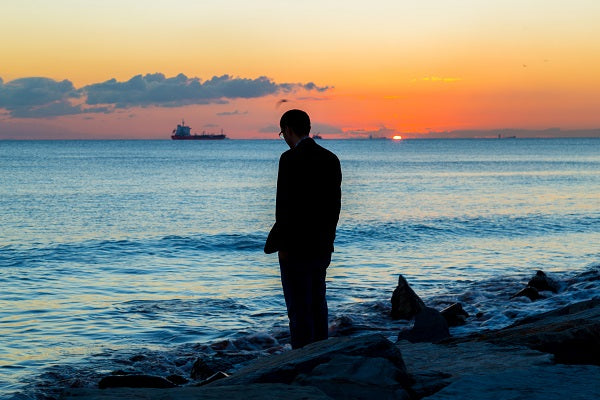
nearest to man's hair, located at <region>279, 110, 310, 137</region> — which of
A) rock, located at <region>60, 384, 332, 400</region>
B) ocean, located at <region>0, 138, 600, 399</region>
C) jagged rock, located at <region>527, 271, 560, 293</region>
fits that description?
rock, located at <region>60, 384, 332, 400</region>

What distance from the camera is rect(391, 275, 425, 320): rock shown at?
12.3m

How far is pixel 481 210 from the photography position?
35750mm

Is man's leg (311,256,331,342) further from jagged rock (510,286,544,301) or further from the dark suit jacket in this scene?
jagged rock (510,286,544,301)

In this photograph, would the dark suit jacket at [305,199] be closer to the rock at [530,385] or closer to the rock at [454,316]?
the rock at [530,385]

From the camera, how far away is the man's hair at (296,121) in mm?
6000

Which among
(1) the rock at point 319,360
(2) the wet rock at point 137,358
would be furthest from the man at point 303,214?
(2) the wet rock at point 137,358

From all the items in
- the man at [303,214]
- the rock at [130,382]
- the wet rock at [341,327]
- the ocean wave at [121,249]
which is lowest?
the ocean wave at [121,249]

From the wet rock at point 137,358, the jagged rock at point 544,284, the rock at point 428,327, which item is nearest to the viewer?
the rock at point 428,327

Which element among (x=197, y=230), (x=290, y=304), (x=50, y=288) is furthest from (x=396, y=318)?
(x=197, y=230)

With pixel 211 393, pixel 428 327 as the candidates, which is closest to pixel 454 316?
pixel 428 327

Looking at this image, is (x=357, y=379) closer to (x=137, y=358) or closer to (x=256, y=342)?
(x=137, y=358)

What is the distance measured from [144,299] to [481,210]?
81.8ft

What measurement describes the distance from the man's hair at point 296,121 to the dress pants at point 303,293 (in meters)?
1.04

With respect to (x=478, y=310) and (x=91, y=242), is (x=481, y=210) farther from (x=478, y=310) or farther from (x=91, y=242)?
(x=478, y=310)
